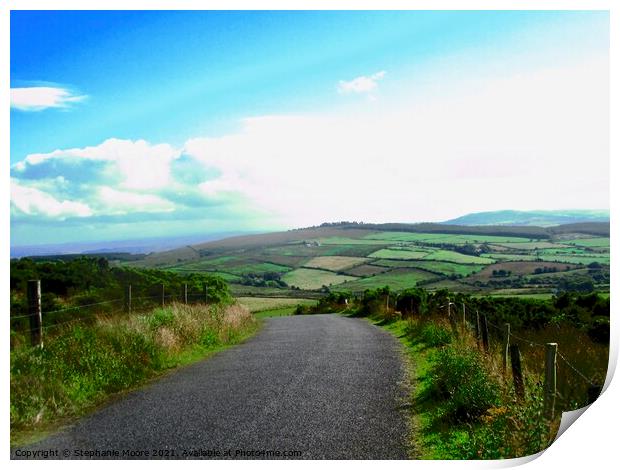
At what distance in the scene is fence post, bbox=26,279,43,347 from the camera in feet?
30.8

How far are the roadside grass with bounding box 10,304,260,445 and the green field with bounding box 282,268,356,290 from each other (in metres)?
5.99

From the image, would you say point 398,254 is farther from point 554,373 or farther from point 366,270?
point 554,373

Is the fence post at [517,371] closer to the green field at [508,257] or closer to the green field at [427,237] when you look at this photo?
the green field at [508,257]

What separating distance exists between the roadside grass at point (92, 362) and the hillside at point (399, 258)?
Answer: 3.32 meters

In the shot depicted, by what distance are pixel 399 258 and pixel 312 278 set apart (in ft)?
14.6

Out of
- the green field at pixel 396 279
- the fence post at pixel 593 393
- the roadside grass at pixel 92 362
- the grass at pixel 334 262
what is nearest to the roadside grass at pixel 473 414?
the fence post at pixel 593 393

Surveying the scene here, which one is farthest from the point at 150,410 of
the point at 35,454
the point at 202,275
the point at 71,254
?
the point at 202,275

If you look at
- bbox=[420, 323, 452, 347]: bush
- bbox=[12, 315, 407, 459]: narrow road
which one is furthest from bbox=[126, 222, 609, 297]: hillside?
bbox=[12, 315, 407, 459]: narrow road

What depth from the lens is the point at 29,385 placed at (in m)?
8.43

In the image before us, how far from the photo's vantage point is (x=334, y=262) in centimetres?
2177

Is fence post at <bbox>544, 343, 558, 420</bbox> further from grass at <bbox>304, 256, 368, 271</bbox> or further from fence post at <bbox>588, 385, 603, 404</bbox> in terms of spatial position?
grass at <bbox>304, 256, 368, 271</bbox>

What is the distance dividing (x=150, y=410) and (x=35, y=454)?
63.7 inches

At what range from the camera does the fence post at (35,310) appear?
938 cm
